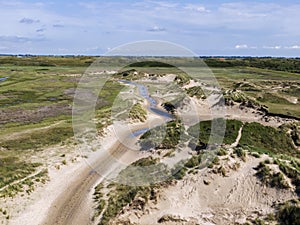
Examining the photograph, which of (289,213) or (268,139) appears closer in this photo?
(289,213)

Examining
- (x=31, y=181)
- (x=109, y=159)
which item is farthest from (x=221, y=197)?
(x=31, y=181)

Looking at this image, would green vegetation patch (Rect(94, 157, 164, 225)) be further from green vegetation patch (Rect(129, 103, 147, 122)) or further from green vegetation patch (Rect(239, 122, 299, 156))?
green vegetation patch (Rect(129, 103, 147, 122))

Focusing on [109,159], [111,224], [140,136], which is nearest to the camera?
[111,224]

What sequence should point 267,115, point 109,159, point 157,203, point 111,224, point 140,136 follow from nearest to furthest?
point 111,224 < point 157,203 < point 109,159 < point 140,136 < point 267,115

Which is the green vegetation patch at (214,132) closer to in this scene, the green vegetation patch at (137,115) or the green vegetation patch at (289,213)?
the green vegetation patch at (137,115)

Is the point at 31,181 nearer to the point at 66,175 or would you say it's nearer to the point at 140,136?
the point at 66,175

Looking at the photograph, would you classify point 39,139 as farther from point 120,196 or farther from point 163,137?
point 120,196

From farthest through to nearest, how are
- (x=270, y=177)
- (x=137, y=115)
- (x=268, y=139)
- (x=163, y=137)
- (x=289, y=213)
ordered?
(x=137, y=115) < (x=268, y=139) < (x=163, y=137) < (x=270, y=177) < (x=289, y=213)

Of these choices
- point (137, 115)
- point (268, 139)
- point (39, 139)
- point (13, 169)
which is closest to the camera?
point (13, 169)

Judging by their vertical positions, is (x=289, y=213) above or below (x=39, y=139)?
above

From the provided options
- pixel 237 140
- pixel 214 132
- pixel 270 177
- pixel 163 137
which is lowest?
pixel 237 140

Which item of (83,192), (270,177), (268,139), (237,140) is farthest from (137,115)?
(270,177)
